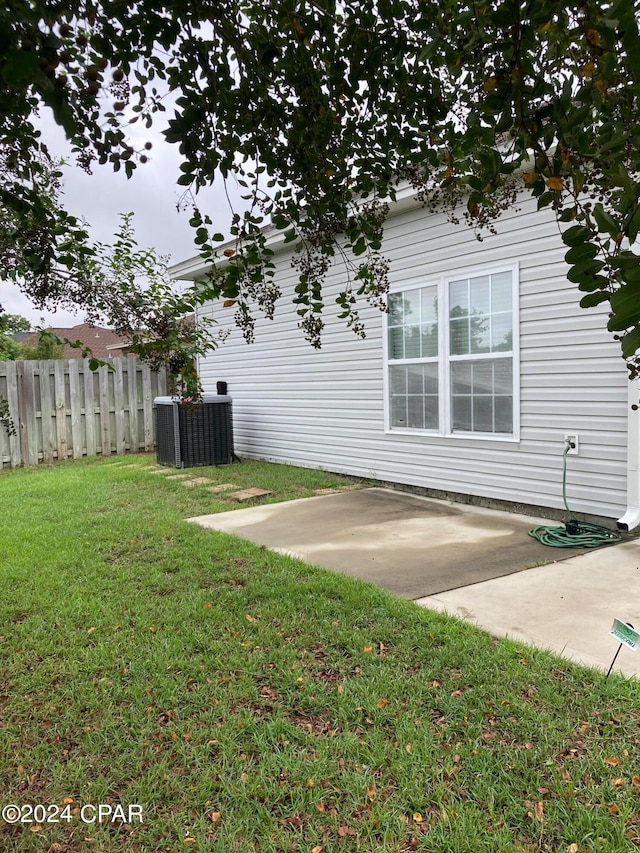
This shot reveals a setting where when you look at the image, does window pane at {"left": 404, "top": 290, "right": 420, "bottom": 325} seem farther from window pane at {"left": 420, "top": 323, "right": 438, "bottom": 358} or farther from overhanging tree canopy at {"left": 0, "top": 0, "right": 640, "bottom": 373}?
overhanging tree canopy at {"left": 0, "top": 0, "right": 640, "bottom": 373}

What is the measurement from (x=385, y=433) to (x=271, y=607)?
13.0 feet

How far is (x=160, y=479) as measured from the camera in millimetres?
7660

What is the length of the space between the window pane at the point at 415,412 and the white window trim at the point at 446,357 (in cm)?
6

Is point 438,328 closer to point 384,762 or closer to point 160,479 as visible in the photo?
point 160,479

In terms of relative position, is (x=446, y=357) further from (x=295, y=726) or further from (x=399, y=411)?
(x=295, y=726)

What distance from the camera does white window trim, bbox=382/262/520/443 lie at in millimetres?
5375

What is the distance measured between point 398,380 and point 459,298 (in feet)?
4.04

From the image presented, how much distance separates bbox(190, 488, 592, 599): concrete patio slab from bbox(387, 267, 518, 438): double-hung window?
3.02 feet

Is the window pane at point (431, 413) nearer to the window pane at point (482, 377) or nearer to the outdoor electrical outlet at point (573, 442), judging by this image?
the window pane at point (482, 377)

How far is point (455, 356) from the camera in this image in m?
5.95

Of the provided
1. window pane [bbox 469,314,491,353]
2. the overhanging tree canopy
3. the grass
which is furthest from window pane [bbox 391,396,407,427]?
the overhanging tree canopy

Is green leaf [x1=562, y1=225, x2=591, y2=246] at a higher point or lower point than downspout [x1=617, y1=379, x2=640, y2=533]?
higher

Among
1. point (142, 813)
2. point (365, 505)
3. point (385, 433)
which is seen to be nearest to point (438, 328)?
point (385, 433)

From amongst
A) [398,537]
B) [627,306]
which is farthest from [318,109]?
[398,537]
